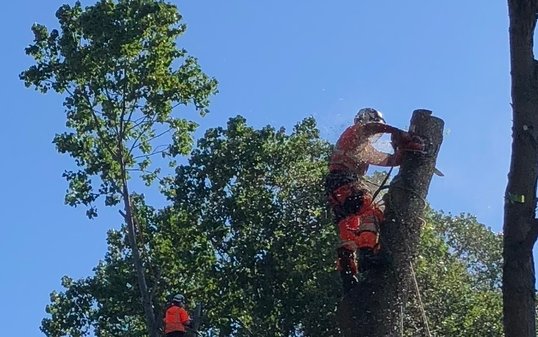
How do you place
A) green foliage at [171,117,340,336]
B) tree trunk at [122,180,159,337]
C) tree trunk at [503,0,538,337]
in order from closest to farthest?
tree trunk at [503,0,538,337] < tree trunk at [122,180,159,337] < green foliage at [171,117,340,336]

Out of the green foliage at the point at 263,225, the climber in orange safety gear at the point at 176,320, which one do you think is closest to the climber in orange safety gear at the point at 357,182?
the climber in orange safety gear at the point at 176,320

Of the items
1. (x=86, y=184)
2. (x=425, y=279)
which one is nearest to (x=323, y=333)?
(x=425, y=279)

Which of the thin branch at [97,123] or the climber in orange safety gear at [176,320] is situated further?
the thin branch at [97,123]

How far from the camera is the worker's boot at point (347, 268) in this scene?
19.7ft

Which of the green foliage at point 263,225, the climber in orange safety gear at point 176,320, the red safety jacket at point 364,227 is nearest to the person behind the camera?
the red safety jacket at point 364,227

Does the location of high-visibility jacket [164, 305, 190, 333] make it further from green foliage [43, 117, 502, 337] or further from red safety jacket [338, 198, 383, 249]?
green foliage [43, 117, 502, 337]

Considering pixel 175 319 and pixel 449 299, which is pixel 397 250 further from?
pixel 449 299

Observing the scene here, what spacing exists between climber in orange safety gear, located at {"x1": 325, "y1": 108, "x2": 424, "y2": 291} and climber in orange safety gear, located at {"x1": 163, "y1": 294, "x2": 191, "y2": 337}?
3703 millimetres

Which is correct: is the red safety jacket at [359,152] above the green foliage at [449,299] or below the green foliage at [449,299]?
below

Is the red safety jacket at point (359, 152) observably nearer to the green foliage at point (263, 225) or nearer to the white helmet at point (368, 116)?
the white helmet at point (368, 116)

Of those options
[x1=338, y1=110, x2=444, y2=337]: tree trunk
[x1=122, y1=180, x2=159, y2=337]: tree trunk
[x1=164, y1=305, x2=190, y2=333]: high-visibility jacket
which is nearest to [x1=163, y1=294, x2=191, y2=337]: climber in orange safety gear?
[x1=164, y1=305, x2=190, y2=333]: high-visibility jacket

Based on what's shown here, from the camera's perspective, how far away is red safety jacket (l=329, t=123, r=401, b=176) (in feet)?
20.7

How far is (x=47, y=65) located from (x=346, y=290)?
36.3 feet

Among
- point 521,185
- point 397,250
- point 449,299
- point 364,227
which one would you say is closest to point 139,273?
point 449,299
